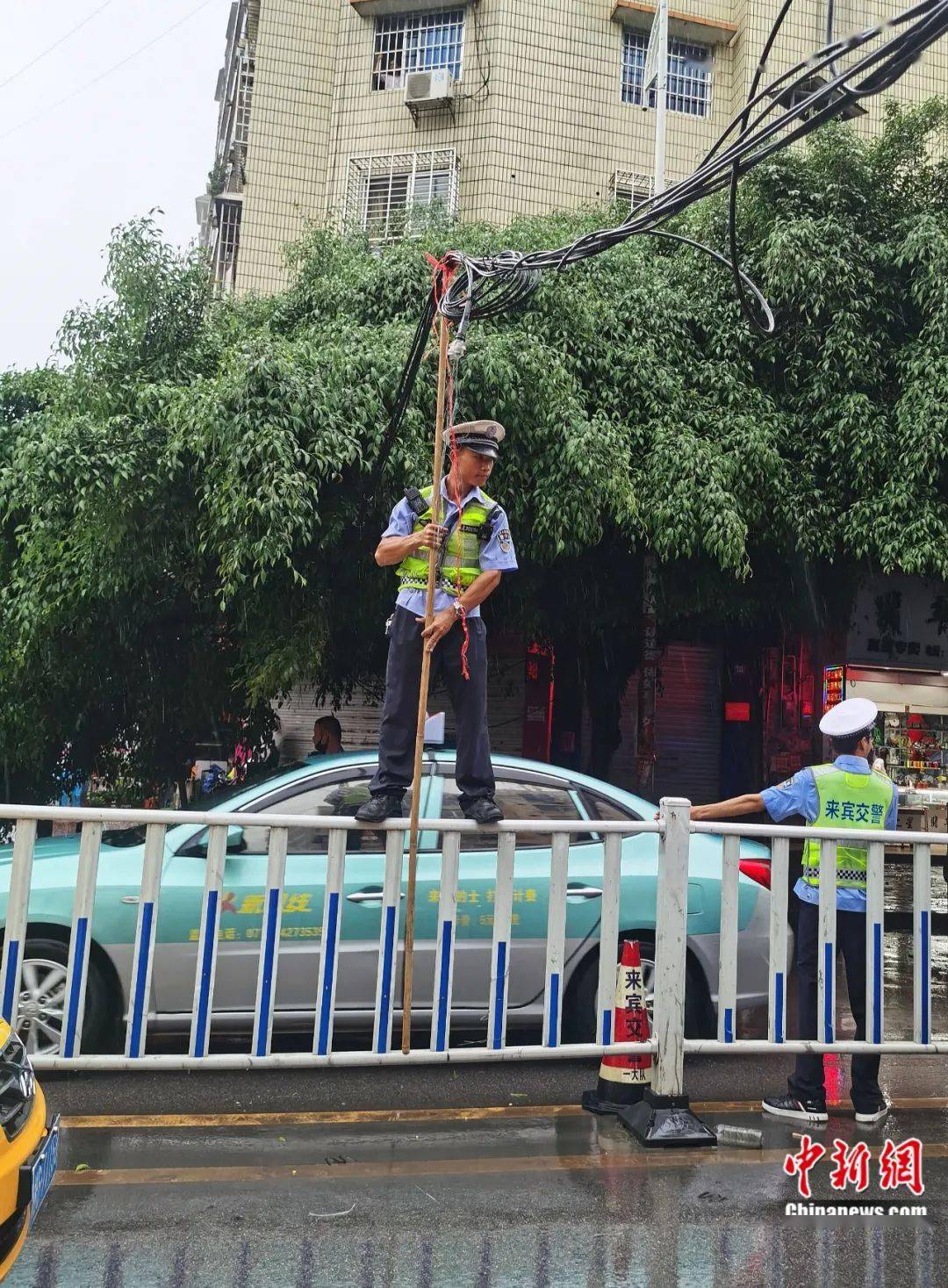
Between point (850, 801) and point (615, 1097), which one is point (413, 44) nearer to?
point (850, 801)

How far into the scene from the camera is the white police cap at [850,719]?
16.7 feet

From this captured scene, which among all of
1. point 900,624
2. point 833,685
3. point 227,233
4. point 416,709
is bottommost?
point 416,709

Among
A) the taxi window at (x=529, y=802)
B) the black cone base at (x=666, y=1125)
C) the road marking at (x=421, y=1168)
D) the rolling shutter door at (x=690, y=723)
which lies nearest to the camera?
the road marking at (x=421, y=1168)

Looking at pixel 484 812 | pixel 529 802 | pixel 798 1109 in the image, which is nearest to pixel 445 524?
pixel 484 812

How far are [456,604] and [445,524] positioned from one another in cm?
37

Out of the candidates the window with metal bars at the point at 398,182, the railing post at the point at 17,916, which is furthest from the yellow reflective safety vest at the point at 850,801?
the window with metal bars at the point at 398,182

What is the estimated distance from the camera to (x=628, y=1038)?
188 inches

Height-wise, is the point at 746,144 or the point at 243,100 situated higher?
the point at 243,100

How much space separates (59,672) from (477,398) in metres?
5.64

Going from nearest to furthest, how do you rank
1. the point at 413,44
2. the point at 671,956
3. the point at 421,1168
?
the point at 421,1168
the point at 671,956
the point at 413,44

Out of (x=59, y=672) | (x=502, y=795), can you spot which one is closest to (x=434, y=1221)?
(x=502, y=795)

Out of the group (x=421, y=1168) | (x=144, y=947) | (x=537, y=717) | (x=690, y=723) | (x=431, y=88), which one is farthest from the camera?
(x=431, y=88)

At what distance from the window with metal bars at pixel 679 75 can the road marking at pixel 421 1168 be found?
63.6ft

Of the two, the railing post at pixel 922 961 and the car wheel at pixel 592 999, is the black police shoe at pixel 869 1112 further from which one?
the car wheel at pixel 592 999
